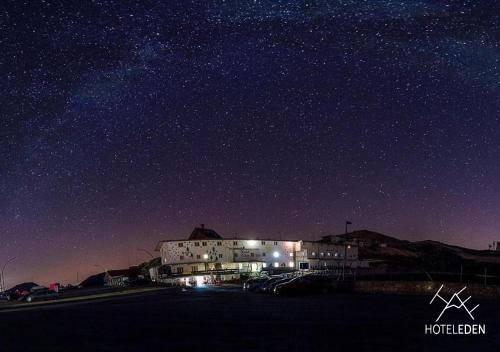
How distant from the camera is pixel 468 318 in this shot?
852 inches

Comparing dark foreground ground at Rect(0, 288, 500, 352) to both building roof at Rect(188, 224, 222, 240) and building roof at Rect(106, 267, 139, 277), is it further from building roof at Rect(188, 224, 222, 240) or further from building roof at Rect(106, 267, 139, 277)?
building roof at Rect(106, 267, 139, 277)

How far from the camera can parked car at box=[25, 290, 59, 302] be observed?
193 ft

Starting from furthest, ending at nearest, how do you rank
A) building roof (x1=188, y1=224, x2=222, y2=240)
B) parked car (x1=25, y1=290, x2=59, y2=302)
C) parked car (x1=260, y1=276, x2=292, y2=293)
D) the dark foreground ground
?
building roof (x1=188, y1=224, x2=222, y2=240) → parked car (x1=25, y1=290, x2=59, y2=302) → parked car (x1=260, y1=276, x2=292, y2=293) → the dark foreground ground

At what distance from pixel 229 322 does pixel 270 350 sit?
24.1ft

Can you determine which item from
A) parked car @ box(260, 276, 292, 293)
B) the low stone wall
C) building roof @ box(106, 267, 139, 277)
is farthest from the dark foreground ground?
building roof @ box(106, 267, 139, 277)

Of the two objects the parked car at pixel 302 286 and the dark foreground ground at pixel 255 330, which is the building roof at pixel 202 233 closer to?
the parked car at pixel 302 286

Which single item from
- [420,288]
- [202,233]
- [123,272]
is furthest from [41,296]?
[123,272]

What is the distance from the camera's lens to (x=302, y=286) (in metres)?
39.1

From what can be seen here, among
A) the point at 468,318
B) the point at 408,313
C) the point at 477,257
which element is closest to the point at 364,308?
the point at 408,313

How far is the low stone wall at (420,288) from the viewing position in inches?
1291

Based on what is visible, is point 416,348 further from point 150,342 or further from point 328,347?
point 150,342

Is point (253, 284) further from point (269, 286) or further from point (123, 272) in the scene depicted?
point (123, 272)

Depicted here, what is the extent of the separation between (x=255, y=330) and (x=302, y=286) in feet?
67.4

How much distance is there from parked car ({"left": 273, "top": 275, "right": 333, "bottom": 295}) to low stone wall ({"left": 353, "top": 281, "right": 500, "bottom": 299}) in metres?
3.37
